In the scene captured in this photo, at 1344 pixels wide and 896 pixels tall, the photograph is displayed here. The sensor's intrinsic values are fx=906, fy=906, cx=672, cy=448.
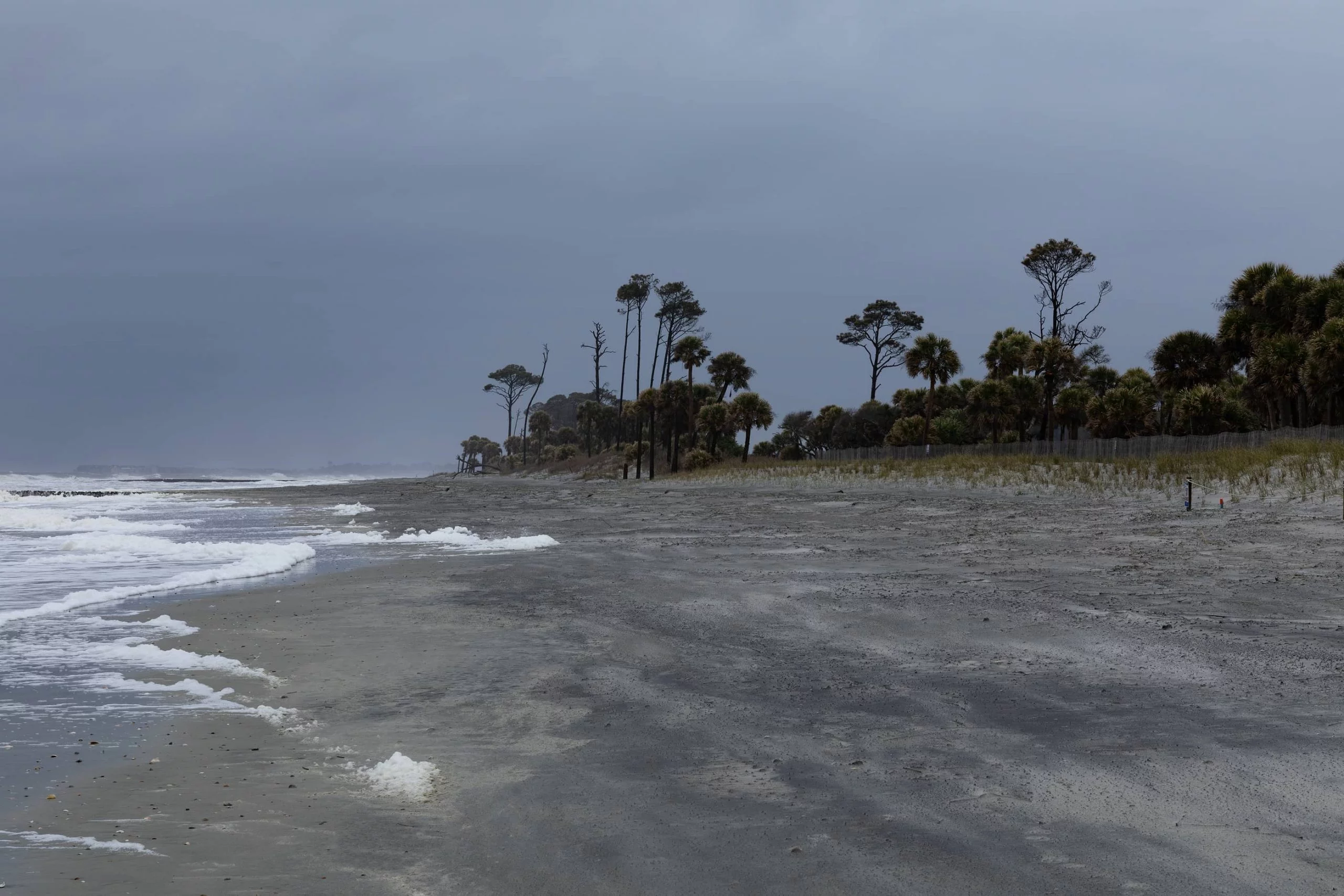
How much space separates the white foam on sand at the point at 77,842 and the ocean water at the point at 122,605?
26 millimetres

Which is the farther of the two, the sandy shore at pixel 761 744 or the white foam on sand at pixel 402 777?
the white foam on sand at pixel 402 777

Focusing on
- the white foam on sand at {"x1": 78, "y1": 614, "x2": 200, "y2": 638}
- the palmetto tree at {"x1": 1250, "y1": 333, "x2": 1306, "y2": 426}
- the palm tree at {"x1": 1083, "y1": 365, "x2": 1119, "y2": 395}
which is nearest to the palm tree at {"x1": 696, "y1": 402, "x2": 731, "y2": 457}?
the palm tree at {"x1": 1083, "y1": 365, "x2": 1119, "y2": 395}

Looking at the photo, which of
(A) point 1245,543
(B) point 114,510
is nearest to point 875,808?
(A) point 1245,543

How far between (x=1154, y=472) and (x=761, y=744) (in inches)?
1125

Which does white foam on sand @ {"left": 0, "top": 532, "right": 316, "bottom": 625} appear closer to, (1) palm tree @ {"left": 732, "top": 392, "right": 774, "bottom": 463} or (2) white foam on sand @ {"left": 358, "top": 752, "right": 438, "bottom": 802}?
(2) white foam on sand @ {"left": 358, "top": 752, "right": 438, "bottom": 802}

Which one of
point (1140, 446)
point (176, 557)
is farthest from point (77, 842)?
point (1140, 446)

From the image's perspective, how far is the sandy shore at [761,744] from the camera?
133 inches

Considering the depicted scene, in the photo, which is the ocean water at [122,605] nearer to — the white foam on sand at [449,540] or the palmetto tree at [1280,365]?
the white foam on sand at [449,540]

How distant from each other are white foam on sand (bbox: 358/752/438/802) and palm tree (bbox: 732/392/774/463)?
7082 cm

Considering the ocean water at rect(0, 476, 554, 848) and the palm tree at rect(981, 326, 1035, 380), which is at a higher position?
the palm tree at rect(981, 326, 1035, 380)

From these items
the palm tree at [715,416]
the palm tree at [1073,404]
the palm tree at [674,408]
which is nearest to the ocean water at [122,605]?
the palm tree at [1073,404]

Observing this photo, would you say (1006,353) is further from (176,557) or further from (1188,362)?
(176,557)

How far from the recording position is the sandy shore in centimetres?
338

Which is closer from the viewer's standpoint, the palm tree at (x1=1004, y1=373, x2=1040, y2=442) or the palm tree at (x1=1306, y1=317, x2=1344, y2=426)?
the palm tree at (x1=1306, y1=317, x2=1344, y2=426)
